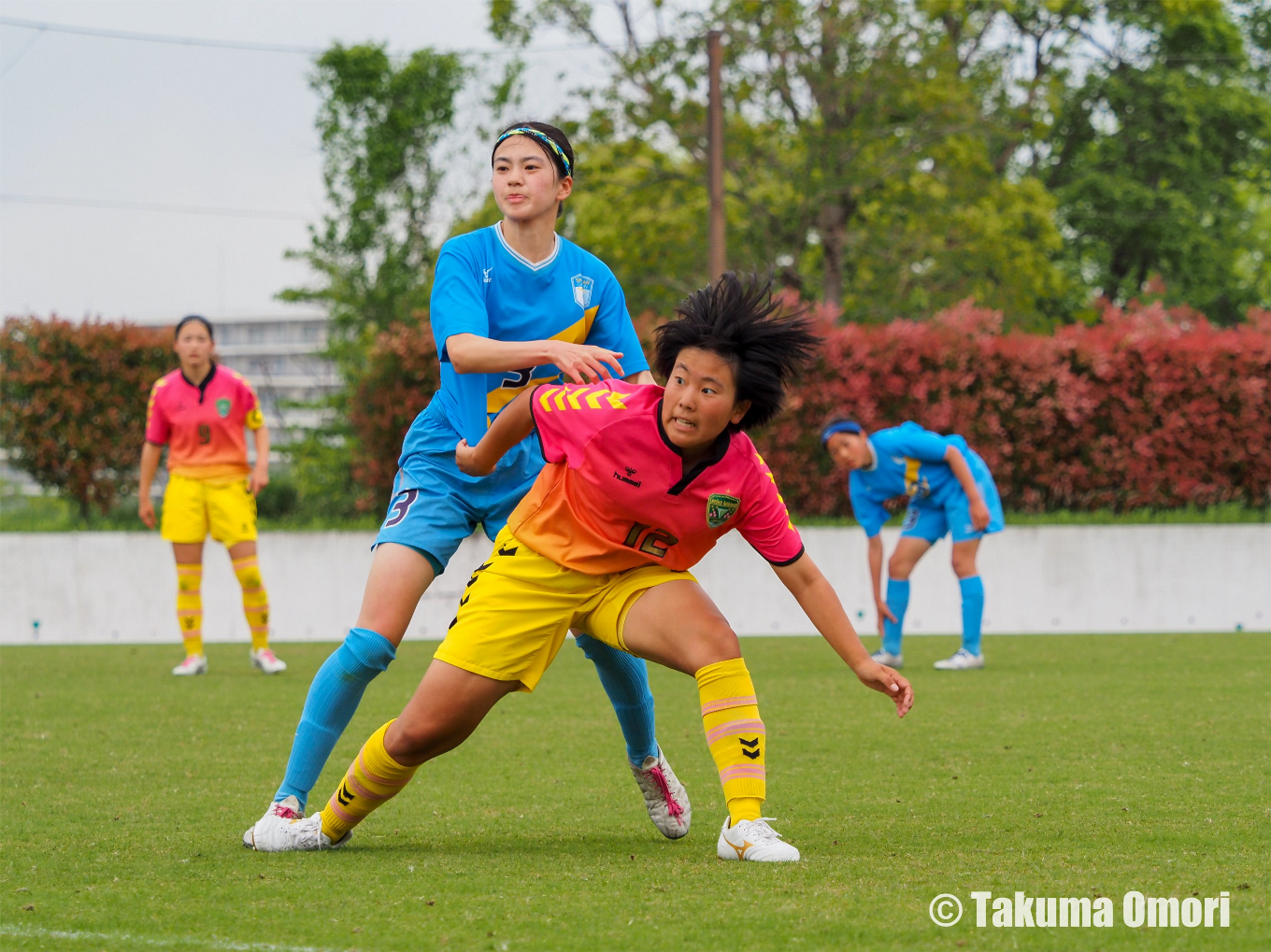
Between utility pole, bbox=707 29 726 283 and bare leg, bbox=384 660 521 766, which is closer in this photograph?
bare leg, bbox=384 660 521 766

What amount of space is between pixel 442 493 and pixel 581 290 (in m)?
0.86

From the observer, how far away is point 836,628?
4.12m

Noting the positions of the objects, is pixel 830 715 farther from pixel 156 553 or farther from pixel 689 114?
pixel 689 114

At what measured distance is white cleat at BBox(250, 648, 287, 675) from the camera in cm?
1070

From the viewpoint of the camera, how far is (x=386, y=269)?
912 inches

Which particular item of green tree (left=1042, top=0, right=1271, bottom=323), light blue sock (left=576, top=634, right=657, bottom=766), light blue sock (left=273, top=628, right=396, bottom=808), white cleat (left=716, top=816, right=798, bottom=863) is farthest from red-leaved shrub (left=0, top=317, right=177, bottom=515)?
green tree (left=1042, top=0, right=1271, bottom=323)

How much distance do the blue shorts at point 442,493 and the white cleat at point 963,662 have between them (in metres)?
6.51

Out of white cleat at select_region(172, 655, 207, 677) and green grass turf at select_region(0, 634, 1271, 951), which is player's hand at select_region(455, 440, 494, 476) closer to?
green grass turf at select_region(0, 634, 1271, 951)

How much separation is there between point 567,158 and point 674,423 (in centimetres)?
135

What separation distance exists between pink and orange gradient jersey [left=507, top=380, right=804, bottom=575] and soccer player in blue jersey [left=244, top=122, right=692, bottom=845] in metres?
0.43

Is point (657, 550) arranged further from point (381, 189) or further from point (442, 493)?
point (381, 189)

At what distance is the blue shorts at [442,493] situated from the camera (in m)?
4.68

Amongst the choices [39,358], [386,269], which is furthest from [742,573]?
[386,269]

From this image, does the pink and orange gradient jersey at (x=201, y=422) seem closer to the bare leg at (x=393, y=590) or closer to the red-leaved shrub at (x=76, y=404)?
the bare leg at (x=393, y=590)
